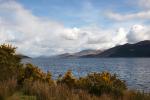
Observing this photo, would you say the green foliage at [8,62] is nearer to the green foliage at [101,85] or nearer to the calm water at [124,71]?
the green foliage at [101,85]

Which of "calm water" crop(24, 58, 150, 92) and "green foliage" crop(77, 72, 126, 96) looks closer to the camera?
"green foliage" crop(77, 72, 126, 96)

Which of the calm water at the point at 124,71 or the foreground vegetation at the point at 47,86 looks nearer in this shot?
the foreground vegetation at the point at 47,86

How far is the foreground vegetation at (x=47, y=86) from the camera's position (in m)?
12.0

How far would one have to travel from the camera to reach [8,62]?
18.9 metres

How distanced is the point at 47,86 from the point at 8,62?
222 inches

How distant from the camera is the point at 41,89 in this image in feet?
43.3

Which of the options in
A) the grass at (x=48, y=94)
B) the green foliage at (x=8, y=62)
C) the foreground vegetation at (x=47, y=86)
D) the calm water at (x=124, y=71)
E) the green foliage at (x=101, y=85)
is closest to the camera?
the grass at (x=48, y=94)

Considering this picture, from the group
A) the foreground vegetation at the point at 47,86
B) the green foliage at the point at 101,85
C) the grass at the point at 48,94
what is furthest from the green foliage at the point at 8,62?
the green foliage at the point at 101,85

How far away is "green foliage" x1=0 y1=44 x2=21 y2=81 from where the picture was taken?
1705 cm

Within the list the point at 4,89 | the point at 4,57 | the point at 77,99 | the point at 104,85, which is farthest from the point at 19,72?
the point at 77,99

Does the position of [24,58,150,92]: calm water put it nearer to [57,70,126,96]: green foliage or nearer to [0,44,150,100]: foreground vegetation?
[0,44,150,100]: foreground vegetation

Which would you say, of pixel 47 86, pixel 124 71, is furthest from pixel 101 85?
pixel 124 71

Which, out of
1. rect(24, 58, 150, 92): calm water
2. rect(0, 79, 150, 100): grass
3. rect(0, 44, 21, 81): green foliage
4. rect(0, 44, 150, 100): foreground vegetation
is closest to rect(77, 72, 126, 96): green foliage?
rect(0, 44, 150, 100): foreground vegetation

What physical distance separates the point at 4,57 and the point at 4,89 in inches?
299
